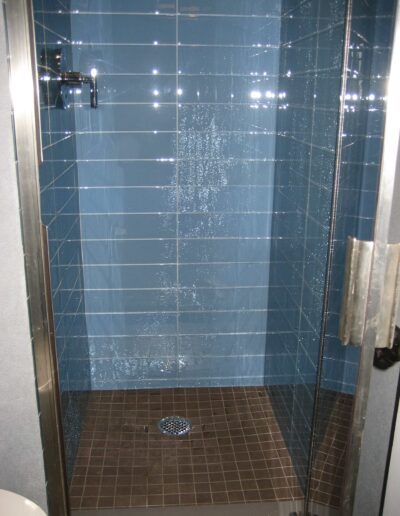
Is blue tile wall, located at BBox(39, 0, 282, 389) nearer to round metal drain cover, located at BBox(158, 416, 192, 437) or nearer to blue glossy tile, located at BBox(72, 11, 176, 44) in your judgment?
blue glossy tile, located at BBox(72, 11, 176, 44)

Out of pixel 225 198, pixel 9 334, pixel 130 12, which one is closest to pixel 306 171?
pixel 225 198

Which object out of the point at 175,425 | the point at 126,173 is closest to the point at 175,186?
the point at 126,173

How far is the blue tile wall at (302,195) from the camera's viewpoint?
155 cm

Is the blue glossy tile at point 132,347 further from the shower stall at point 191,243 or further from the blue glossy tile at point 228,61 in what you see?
the blue glossy tile at point 228,61

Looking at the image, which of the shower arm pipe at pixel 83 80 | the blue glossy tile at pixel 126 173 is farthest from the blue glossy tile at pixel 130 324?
the shower arm pipe at pixel 83 80

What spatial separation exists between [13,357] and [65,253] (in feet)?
2.35

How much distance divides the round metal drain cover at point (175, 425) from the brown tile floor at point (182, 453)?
0.03m

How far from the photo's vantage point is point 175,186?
7.44 feet

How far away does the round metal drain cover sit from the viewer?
2.22m

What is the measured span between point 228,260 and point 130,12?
3.60 ft

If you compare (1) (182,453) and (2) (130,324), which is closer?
(1) (182,453)

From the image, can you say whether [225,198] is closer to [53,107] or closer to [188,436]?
[53,107]

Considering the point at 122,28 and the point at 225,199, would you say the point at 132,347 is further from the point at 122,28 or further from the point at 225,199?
the point at 122,28

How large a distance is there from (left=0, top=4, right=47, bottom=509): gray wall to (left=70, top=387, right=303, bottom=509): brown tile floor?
613 mm
